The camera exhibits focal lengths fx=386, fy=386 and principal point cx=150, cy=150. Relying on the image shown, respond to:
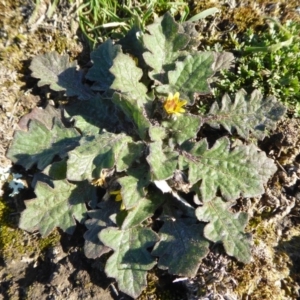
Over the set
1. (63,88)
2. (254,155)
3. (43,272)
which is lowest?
(43,272)

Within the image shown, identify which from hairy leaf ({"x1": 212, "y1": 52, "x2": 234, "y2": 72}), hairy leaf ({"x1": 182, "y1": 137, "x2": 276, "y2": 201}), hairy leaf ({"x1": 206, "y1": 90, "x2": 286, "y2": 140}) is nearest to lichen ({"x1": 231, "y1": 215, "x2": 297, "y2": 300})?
hairy leaf ({"x1": 182, "y1": 137, "x2": 276, "y2": 201})

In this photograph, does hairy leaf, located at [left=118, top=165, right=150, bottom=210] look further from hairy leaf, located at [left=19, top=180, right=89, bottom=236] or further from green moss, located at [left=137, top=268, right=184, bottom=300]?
green moss, located at [left=137, top=268, right=184, bottom=300]

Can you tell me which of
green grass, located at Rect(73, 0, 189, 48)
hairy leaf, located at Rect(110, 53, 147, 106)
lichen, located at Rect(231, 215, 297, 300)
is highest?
green grass, located at Rect(73, 0, 189, 48)

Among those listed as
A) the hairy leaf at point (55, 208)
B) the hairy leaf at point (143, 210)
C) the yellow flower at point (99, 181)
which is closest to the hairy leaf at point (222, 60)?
the hairy leaf at point (143, 210)

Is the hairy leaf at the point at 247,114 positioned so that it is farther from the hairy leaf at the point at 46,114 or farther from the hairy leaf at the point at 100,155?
the hairy leaf at the point at 46,114

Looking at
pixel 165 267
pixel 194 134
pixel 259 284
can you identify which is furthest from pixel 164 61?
pixel 259 284

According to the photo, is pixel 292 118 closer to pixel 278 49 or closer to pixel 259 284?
pixel 278 49
